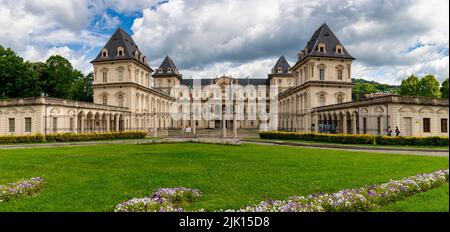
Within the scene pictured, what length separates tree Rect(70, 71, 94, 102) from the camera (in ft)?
215

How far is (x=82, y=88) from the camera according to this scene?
68250 mm

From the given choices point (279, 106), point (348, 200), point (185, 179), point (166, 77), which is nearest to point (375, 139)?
point (185, 179)

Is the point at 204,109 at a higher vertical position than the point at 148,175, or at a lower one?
higher

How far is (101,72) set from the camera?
56.4m

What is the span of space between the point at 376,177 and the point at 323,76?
143ft

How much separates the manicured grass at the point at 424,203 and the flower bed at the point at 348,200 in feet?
0.85

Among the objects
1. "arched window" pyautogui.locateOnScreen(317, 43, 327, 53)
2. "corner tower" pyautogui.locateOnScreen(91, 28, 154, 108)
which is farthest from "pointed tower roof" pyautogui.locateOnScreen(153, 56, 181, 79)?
"arched window" pyautogui.locateOnScreen(317, 43, 327, 53)

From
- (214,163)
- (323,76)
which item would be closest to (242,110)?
(323,76)

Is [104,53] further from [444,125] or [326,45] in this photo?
[444,125]

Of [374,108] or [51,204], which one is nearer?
[51,204]

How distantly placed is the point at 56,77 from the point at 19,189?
58.0m
